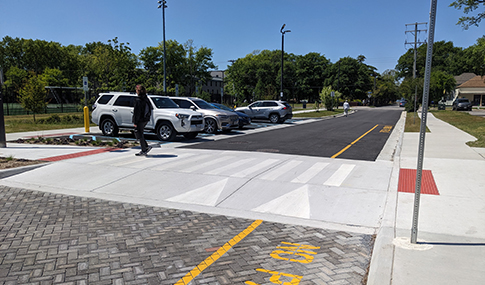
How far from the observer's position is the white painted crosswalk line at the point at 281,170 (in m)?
7.61

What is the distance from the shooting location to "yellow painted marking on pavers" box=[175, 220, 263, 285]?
3402mm

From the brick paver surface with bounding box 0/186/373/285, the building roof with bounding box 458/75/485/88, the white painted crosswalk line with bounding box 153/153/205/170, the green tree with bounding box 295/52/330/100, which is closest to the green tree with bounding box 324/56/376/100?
the green tree with bounding box 295/52/330/100

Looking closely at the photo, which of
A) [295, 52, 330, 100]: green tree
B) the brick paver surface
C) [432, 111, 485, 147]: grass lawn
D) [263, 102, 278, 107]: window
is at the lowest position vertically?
the brick paver surface

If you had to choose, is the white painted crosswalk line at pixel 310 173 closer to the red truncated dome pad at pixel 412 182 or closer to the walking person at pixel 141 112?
the red truncated dome pad at pixel 412 182

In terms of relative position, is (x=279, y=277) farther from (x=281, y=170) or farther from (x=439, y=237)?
(x=281, y=170)

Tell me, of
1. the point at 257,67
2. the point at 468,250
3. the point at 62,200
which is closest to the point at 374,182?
the point at 468,250

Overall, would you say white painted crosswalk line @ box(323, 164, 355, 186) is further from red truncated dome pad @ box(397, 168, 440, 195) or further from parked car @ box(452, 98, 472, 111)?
parked car @ box(452, 98, 472, 111)

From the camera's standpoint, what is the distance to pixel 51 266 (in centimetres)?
359

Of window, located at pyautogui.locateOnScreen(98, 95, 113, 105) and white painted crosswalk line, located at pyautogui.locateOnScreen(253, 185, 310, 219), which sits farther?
window, located at pyautogui.locateOnScreen(98, 95, 113, 105)

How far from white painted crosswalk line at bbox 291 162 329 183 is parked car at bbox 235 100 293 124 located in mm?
16765

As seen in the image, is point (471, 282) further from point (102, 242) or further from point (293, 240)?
point (102, 242)

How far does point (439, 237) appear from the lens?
4.35 m

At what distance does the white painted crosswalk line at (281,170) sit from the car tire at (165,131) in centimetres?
599

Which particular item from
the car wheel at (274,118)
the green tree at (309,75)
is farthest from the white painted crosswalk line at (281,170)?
the green tree at (309,75)
